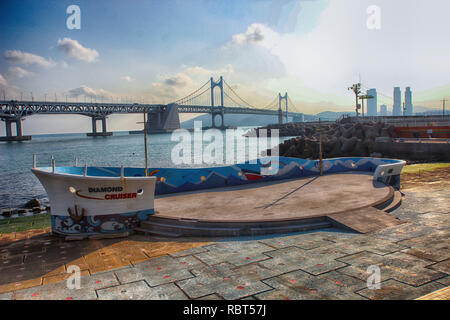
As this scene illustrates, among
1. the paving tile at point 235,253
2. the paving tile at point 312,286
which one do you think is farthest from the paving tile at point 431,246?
the paving tile at point 235,253

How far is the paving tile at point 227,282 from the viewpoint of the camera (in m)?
6.22

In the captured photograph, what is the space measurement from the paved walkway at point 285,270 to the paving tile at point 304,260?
22 mm

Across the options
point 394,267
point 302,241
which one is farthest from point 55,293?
point 394,267

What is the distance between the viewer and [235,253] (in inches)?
328

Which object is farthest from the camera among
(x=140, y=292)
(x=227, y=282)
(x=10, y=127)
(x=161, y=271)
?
(x=10, y=127)

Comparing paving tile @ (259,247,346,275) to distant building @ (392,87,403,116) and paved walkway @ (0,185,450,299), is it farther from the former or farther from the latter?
distant building @ (392,87,403,116)

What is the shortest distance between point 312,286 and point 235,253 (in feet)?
8.23

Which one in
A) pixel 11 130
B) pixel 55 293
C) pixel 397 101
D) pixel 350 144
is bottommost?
pixel 55 293

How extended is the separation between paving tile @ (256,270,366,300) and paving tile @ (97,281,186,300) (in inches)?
66.5

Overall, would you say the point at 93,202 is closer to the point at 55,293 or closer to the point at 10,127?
the point at 55,293

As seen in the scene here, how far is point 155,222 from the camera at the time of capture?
10953 millimetres

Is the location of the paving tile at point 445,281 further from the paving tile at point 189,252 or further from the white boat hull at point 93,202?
the white boat hull at point 93,202
